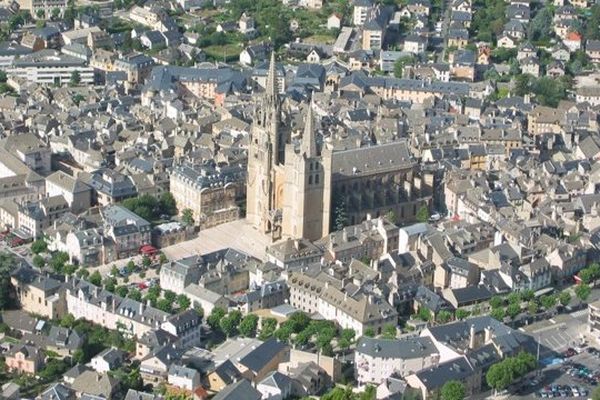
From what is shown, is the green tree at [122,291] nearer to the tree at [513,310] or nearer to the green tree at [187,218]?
the green tree at [187,218]

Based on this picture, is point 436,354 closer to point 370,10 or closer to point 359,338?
point 359,338

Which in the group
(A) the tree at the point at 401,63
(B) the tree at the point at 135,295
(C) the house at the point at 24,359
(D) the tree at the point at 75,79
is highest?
(A) the tree at the point at 401,63

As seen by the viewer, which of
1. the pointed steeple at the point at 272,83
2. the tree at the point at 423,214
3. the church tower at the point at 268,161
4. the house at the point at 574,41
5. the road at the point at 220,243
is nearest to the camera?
the road at the point at 220,243

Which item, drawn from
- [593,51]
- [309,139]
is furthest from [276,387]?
[593,51]

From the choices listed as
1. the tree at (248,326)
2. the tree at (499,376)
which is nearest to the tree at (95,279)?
the tree at (248,326)

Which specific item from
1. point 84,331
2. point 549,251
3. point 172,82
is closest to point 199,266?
point 84,331

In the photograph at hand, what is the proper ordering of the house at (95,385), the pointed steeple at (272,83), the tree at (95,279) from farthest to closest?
the pointed steeple at (272,83), the tree at (95,279), the house at (95,385)
